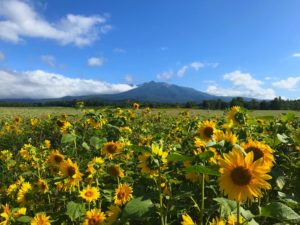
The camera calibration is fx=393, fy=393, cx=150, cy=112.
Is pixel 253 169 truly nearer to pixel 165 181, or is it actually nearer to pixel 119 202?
pixel 165 181

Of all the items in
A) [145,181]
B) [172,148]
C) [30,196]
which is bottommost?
[30,196]

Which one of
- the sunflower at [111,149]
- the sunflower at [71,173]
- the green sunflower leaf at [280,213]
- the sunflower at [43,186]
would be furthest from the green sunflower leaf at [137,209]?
the sunflower at [43,186]

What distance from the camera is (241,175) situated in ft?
6.16

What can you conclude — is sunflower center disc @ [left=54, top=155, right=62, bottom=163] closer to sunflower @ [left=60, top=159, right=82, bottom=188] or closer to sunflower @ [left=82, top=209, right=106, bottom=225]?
sunflower @ [left=60, top=159, right=82, bottom=188]

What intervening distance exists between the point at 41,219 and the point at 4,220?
0.49 metres

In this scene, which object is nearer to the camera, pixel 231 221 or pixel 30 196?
pixel 231 221

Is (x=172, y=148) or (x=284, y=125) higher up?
(x=284, y=125)

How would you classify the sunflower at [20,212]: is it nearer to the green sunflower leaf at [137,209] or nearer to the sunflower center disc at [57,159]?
the sunflower center disc at [57,159]

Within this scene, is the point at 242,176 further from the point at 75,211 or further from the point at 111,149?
the point at 111,149

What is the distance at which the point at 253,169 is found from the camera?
186 cm

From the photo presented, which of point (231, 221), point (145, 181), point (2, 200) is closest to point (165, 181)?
point (145, 181)

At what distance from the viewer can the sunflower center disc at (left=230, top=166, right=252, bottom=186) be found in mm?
1874

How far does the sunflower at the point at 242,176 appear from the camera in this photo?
1854mm

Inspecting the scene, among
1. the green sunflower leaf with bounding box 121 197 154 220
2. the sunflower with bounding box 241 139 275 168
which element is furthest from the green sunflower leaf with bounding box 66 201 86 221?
the sunflower with bounding box 241 139 275 168
